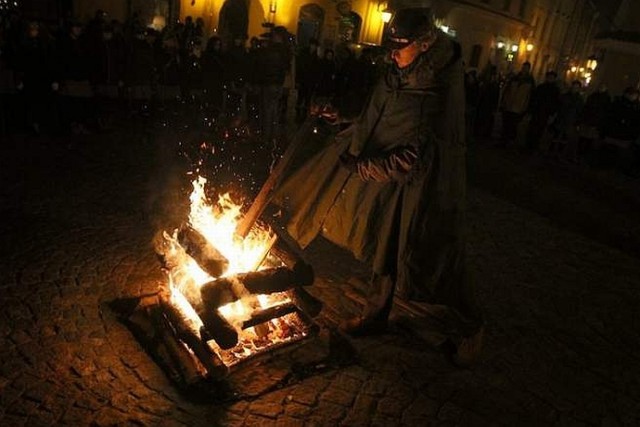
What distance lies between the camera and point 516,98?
15.0 metres

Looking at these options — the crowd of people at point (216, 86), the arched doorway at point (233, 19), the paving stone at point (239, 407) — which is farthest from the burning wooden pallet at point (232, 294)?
the arched doorway at point (233, 19)

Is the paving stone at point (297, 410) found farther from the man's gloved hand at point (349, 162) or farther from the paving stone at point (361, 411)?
the man's gloved hand at point (349, 162)

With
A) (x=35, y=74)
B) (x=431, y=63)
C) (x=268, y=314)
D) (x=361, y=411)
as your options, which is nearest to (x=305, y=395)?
(x=361, y=411)

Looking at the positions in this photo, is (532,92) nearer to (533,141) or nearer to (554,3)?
(533,141)

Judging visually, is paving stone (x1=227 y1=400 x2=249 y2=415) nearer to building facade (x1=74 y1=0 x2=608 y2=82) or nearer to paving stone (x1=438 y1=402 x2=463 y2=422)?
paving stone (x1=438 y1=402 x2=463 y2=422)

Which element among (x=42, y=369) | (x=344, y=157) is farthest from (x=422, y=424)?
(x=42, y=369)

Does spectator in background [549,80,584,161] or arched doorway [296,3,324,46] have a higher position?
arched doorway [296,3,324,46]

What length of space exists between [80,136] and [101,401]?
6977 millimetres

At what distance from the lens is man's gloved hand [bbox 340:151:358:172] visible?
3.78 metres

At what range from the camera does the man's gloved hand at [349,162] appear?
3781mm

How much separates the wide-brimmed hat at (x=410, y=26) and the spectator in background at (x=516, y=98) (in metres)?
12.7

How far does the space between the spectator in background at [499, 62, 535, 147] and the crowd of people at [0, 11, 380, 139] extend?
4926 millimetres

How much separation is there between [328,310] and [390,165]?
184 centimetres

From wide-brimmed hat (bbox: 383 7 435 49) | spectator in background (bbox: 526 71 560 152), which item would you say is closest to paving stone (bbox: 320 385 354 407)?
wide-brimmed hat (bbox: 383 7 435 49)
